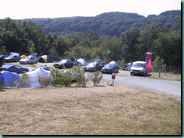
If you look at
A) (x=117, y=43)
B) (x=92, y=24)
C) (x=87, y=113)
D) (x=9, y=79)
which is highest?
A: (x=92, y=24)

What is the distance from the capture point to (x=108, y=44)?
263 feet

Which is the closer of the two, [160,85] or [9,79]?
[9,79]

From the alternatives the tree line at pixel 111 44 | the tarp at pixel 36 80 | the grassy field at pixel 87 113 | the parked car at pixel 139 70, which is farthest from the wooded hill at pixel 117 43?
the grassy field at pixel 87 113

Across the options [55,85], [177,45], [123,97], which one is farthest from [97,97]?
[177,45]

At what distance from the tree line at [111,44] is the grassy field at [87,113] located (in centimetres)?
3338

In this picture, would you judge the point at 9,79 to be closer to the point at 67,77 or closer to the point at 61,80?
the point at 61,80

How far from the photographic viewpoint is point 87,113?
51.0 feet

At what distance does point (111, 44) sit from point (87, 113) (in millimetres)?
63803

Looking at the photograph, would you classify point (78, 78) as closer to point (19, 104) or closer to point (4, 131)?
point (19, 104)

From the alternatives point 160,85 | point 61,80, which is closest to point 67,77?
point 61,80

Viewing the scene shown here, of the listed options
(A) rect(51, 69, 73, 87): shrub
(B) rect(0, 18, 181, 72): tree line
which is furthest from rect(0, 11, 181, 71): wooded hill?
(A) rect(51, 69, 73, 87): shrub

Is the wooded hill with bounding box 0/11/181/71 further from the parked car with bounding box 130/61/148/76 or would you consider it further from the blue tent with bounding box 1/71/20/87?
the blue tent with bounding box 1/71/20/87

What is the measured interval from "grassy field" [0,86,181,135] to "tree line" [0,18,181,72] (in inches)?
1314

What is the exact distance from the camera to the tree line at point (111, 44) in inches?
2312
